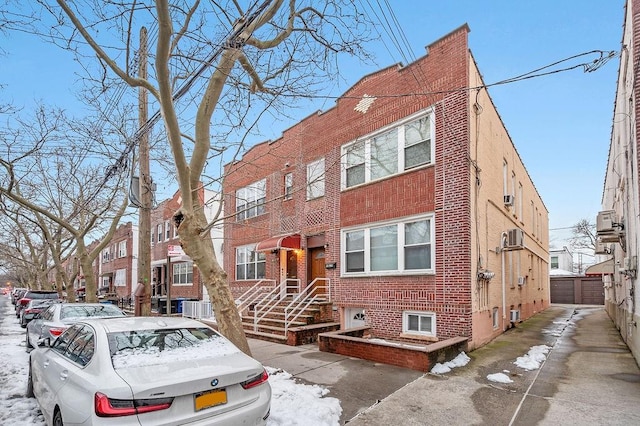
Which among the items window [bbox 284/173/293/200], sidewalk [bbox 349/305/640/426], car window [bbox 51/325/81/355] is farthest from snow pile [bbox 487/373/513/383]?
window [bbox 284/173/293/200]

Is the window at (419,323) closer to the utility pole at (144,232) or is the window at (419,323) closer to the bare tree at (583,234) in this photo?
the utility pole at (144,232)

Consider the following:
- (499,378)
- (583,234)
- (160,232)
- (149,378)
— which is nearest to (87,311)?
(149,378)

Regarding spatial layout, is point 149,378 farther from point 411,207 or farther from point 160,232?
point 160,232

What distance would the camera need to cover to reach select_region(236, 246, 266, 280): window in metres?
16.1

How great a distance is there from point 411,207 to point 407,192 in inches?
17.9

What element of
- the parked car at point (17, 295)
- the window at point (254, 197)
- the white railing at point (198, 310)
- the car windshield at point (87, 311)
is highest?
the window at point (254, 197)

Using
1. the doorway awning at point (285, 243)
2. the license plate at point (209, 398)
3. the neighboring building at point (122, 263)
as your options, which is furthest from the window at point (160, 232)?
the license plate at point (209, 398)

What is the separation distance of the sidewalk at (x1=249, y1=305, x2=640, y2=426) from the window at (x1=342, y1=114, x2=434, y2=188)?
5.09 meters

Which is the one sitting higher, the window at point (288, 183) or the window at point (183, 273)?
the window at point (288, 183)

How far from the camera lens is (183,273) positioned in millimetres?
24109

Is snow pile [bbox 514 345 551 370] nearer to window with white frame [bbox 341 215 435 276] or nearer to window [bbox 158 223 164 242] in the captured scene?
window with white frame [bbox 341 215 435 276]

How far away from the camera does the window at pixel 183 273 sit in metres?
23.2

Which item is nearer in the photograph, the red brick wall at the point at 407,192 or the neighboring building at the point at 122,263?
the red brick wall at the point at 407,192

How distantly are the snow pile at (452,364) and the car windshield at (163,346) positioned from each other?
447 centimetres
